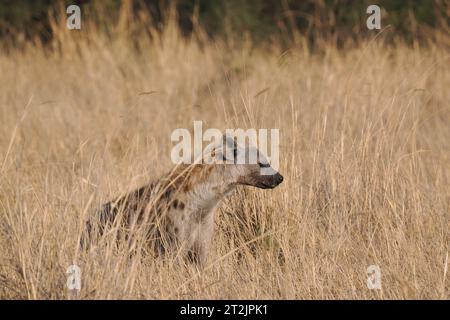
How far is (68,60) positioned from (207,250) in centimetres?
649

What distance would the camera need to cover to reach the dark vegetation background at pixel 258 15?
566 inches

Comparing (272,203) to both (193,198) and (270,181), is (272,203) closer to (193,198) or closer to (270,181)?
(270,181)

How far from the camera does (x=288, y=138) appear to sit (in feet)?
23.6

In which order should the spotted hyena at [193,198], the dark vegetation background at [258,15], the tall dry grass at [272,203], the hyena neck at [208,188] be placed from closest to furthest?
1. the tall dry grass at [272,203]
2. the spotted hyena at [193,198]
3. the hyena neck at [208,188]
4. the dark vegetation background at [258,15]

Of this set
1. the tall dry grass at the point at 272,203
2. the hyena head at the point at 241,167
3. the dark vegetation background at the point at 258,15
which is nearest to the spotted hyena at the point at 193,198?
the hyena head at the point at 241,167

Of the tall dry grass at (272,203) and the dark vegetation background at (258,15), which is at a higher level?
the dark vegetation background at (258,15)

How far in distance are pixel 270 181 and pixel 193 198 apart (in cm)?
52

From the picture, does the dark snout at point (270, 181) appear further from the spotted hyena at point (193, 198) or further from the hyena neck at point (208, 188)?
the hyena neck at point (208, 188)

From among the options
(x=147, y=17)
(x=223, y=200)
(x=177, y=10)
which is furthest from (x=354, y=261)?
(x=177, y=10)

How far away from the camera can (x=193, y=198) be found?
607 cm

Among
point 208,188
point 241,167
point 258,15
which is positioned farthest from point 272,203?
point 258,15

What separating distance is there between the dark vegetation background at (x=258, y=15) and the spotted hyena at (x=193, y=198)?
8.08 m

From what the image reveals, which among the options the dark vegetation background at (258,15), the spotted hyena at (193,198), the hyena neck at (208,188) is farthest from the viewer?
the dark vegetation background at (258,15)

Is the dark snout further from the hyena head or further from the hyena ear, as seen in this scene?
the hyena ear
